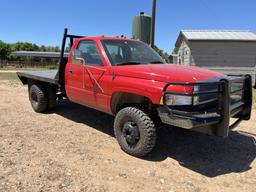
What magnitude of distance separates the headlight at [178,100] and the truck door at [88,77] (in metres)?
1.52

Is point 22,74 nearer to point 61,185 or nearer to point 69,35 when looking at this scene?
point 69,35

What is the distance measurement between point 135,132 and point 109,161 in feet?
1.97

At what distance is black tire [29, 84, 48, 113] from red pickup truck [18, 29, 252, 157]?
2.41 feet

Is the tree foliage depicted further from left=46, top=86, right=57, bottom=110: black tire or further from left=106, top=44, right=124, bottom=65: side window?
left=106, top=44, right=124, bottom=65: side window

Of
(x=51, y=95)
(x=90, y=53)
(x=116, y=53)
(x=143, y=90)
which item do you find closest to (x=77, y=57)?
(x=90, y=53)

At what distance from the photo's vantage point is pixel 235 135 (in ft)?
17.8

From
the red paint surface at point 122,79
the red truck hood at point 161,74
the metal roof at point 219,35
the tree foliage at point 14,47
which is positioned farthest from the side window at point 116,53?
the tree foliage at point 14,47

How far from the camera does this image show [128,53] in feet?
16.9

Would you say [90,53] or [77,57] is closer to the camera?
[90,53]

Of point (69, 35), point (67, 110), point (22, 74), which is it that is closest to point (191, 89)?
point (69, 35)

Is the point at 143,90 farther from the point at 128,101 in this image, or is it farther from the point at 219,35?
the point at 219,35

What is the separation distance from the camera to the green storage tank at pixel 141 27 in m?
13.4

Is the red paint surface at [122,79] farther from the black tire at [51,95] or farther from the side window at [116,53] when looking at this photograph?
the black tire at [51,95]

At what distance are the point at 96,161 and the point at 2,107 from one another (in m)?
4.74
